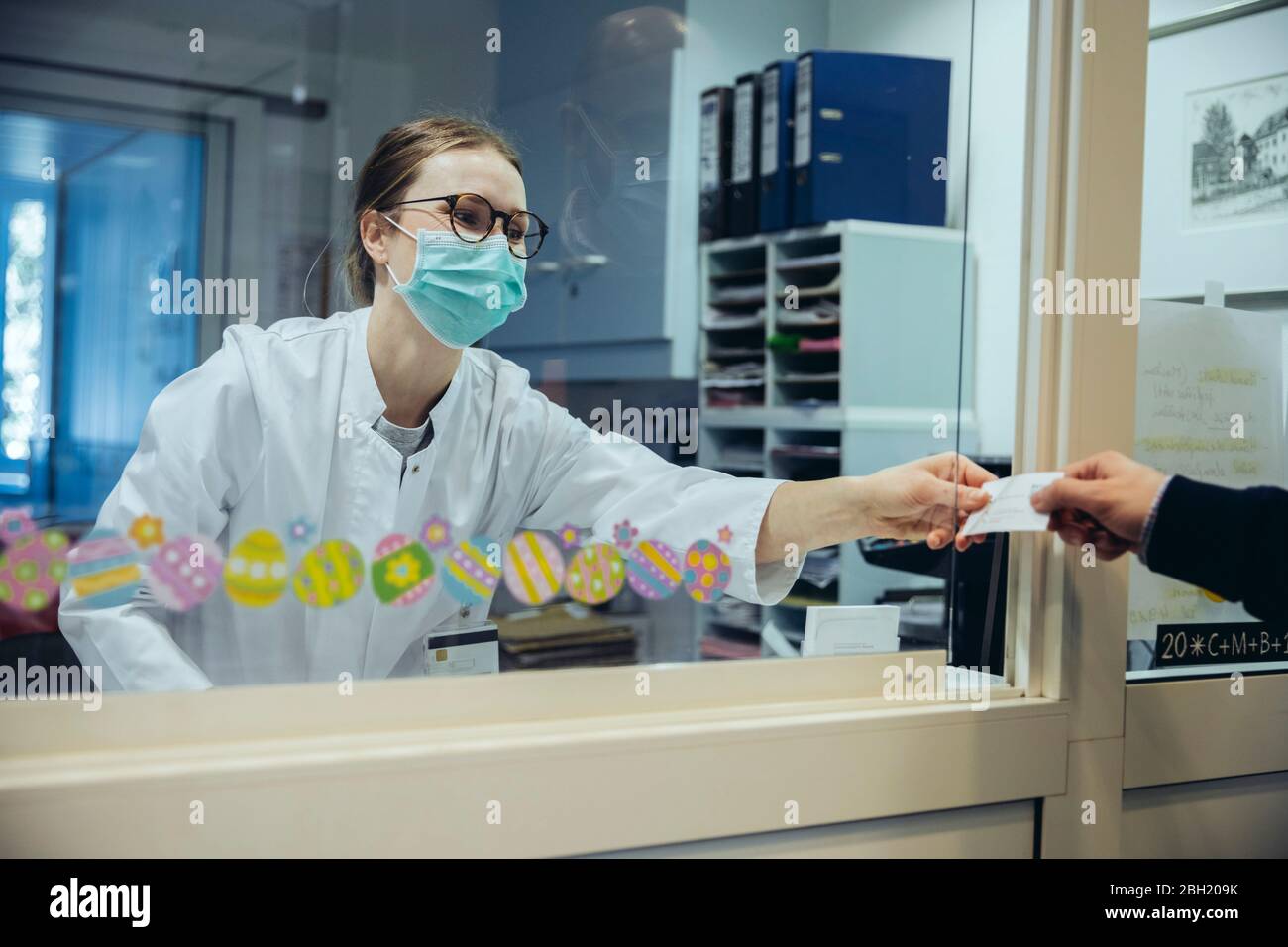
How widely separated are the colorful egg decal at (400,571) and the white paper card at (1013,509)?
25.0 inches

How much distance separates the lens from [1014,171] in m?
1.48

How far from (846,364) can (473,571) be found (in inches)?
33.4

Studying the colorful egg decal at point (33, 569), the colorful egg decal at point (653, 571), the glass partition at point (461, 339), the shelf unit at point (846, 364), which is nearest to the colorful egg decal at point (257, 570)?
the glass partition at point (461, 339)

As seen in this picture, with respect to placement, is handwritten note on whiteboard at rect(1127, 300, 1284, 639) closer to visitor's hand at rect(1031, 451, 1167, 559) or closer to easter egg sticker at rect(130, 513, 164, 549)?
visitor's hand at rect(1031, 451, 1167, 559)

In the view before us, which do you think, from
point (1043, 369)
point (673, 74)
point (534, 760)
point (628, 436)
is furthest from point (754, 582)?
point (673, 74)

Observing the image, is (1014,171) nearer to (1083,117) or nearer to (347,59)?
(1083,117)

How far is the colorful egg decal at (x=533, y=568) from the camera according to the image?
1.18 m

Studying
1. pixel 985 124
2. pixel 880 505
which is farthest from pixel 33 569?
pixel 985 124

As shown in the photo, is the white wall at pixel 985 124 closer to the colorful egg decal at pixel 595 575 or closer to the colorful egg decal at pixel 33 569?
the colorful egg decal at pixel 595 575

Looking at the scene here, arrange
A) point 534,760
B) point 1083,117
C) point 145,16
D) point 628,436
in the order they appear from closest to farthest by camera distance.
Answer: point 145,16, point 534,760, point 628,436, point 1083,117

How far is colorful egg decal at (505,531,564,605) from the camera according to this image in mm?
1179

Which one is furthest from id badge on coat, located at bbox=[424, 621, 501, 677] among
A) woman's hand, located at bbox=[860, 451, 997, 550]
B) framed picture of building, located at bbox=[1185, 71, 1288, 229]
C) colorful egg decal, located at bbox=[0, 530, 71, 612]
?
framed picture of building, located at bbox=[1185, 71, 1288, 229]

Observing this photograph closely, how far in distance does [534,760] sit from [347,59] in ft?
2.44
